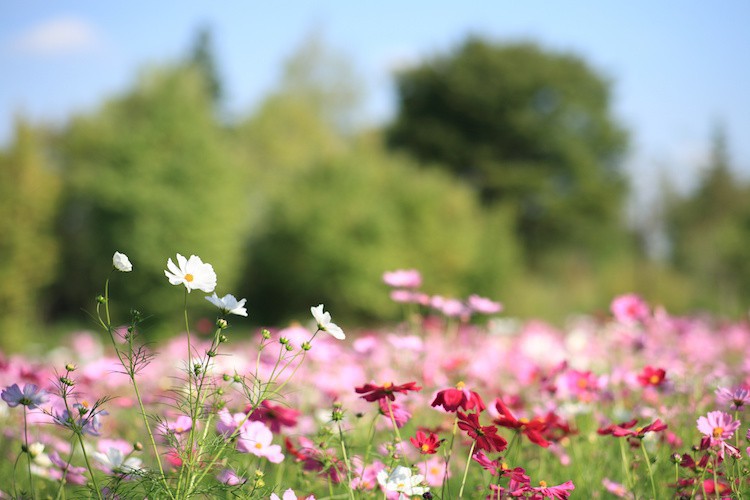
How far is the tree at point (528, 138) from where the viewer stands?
27609 millimetres

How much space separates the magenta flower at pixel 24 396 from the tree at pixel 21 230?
8922 millimetres

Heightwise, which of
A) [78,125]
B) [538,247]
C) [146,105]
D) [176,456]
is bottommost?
[176,456]

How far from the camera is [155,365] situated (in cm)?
531

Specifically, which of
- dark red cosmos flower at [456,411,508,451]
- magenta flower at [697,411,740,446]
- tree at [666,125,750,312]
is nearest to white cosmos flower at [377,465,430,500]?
dark red cosmos flower at [456,411,508,451]

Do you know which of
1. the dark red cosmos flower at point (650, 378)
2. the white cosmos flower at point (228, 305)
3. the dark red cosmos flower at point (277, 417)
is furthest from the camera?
the dark red cosmos flower at point (650, 378)

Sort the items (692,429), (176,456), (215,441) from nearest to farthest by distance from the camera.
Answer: (215,441)
(176,456)
(692,429)

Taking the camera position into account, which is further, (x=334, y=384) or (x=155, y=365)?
(x=155, y=365)

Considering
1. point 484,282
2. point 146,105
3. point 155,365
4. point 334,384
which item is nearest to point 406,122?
point 484,282

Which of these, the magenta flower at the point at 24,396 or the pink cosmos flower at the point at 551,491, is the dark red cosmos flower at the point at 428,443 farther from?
the magenta flower at the point at 24,396

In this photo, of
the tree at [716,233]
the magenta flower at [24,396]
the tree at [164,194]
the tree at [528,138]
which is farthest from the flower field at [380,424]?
the tree at [528,138]

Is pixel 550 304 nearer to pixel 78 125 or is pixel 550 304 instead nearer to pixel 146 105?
pixel 146 105

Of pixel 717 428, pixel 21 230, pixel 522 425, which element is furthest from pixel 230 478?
pixel 21 230

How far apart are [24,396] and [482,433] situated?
107cm

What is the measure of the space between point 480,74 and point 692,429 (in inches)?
1060
